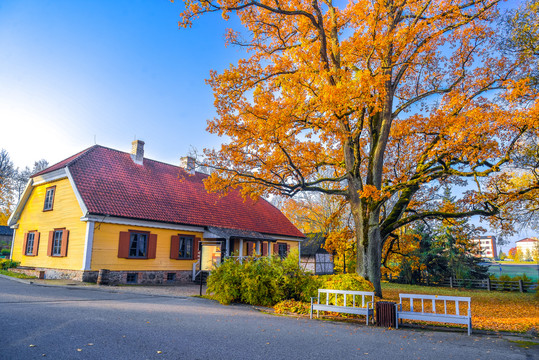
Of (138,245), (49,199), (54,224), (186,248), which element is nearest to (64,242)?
(54,224)

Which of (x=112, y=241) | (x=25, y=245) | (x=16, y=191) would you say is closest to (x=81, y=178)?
(x=112, y=241)

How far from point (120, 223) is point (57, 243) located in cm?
419

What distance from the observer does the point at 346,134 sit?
14195mm

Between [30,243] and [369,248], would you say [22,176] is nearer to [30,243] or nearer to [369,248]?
[30,243]

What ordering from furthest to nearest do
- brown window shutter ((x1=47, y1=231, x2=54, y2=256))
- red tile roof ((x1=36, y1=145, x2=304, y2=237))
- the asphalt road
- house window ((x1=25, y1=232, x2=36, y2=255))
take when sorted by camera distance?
house window ((x1=25, y1=232, x2=36, y2=255))
brown window shutter ((x1=47, y1=231, x2=54, y2=256))
red tile roof ((x1=36, y1=145, x2=304, y2=237))
the asphalt road

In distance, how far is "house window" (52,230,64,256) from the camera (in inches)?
754

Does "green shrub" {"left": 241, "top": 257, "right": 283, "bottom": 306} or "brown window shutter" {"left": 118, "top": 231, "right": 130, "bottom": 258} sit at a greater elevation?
"brown window shutter" {"left": 118, "top": 231, "right": 130, "bottom": 258}

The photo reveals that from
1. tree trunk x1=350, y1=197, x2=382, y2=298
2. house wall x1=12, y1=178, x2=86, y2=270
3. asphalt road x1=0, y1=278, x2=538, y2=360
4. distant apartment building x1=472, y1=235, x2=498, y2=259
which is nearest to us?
asphalt road x1=0, y1=278, x2=538, y2=360

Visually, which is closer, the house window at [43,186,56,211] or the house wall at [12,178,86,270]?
the house wall at [12,178,86,270]

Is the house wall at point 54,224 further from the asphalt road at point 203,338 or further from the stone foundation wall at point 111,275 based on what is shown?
the asphalt road at point 203,338

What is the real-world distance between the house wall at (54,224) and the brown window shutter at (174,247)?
15.5ft

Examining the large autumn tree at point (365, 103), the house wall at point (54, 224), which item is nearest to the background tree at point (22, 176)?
the house wall at point (54, 224)

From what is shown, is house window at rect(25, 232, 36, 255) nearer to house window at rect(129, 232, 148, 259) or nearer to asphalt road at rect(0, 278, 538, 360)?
house window at rect(129, 232, 148, 259)

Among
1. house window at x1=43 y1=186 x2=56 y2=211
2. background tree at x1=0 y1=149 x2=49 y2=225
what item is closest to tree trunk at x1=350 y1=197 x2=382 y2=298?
house window at x1=43 y1=186 x2=56 y2=211
